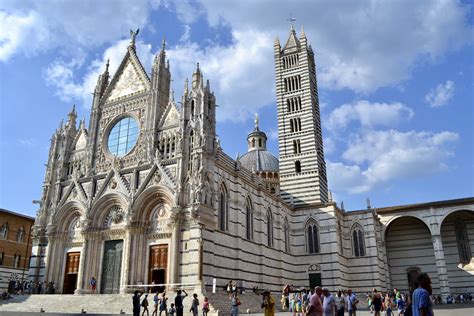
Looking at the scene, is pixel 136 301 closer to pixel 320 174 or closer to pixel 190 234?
pixel 190 234

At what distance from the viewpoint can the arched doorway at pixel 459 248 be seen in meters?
39.4

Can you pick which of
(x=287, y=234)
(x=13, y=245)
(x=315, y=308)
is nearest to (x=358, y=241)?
(x=287, y=234)

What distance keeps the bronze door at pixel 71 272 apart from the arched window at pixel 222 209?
10.1m

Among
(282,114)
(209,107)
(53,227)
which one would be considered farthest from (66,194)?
(282,114)

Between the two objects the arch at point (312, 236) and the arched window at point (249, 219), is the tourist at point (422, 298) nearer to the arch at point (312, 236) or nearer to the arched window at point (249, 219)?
the arched window at point (249, 219)

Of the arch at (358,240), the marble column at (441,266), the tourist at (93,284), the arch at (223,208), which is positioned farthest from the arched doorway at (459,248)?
the tourist at (93,284)

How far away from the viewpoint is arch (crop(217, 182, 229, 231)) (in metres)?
26.7

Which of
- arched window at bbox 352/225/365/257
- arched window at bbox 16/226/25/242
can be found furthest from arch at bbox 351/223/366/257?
arched window at bbox 16/226/25/242

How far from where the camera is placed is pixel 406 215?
133 feet

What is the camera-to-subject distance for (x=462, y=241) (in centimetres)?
4081

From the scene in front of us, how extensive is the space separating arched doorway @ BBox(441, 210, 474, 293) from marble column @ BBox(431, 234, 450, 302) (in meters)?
2.43

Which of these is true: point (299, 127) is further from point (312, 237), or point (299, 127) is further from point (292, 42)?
point (312, 237)

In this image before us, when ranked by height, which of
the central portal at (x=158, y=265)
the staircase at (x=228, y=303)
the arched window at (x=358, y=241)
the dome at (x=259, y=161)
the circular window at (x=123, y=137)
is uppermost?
the dome at (x=259, y=161)

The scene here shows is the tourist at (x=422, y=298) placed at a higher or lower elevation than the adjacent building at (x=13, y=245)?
lower
